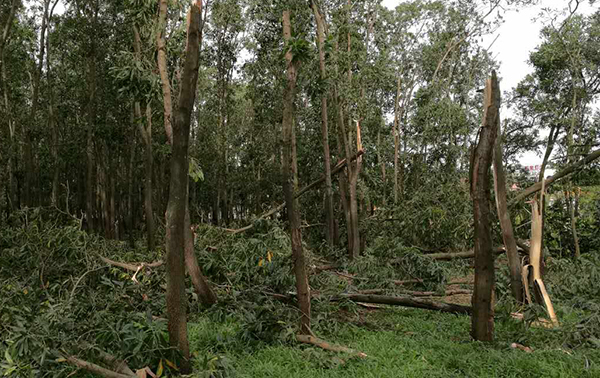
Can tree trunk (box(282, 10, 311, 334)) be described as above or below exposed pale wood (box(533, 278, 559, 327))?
above

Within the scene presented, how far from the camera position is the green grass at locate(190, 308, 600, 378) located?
3.84m

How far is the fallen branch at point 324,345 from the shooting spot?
4.28 m

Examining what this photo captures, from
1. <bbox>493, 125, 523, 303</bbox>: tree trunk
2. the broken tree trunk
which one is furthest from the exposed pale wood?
<bbox>493, 125, 523, 303</bbox>: tree trunk

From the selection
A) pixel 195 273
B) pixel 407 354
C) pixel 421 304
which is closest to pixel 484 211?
pixel 407 354

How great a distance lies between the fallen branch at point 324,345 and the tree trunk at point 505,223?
2.18 metres

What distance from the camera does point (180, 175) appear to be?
3.16 m

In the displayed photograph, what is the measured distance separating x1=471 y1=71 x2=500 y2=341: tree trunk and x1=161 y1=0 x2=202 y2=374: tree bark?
281 centimetres

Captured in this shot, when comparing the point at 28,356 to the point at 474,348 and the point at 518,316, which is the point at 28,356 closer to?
the point at 474,348

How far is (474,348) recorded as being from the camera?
4.38 meters

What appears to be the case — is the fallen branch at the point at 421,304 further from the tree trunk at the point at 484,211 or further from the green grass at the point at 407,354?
the tree trunk at the point at 484,211

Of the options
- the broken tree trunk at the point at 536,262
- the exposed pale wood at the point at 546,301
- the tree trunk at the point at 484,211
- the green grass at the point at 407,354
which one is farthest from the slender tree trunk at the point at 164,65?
the exposed pale wood at the point at 546,301

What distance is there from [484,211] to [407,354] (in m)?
1.56

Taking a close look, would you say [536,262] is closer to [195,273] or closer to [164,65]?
[195,273]

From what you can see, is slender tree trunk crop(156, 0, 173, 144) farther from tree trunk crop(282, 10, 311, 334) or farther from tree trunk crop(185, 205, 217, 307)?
tree trunk crop(282, 10, 311, 334)
